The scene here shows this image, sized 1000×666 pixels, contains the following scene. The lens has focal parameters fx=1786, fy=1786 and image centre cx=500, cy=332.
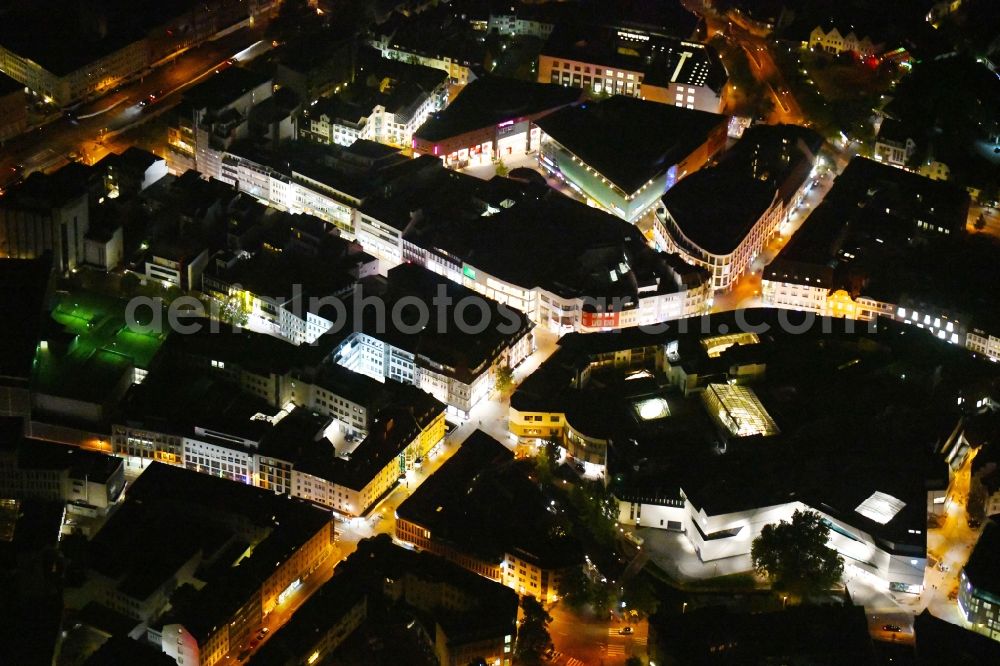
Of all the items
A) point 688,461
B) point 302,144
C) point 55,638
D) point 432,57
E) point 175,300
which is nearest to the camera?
point 55,638

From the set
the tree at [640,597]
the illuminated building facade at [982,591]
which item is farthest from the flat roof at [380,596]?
the illuminated building facade at [982,591]

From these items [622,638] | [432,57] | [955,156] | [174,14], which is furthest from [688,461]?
[174,14]

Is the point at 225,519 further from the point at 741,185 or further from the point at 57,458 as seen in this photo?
the point at 741,185

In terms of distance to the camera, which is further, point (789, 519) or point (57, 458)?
point (57, 458)

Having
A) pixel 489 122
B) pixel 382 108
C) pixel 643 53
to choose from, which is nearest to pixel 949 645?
pixel 489 122

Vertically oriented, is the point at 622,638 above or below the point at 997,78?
below

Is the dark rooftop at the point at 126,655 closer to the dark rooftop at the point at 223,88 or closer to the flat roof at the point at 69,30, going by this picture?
the dark rooftop at the point at 223,88

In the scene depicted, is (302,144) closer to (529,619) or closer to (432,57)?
(432,57)
